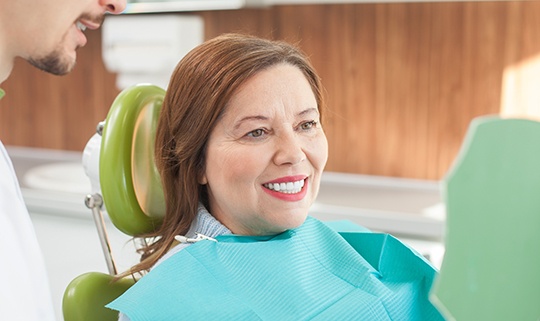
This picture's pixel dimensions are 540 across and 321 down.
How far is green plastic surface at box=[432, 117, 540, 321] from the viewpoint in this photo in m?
0.52

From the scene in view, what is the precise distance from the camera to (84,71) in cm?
338

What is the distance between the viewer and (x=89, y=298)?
129 centimetres

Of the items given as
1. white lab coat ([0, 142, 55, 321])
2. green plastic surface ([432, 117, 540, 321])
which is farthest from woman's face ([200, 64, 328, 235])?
green plastic surface ([432, 117, 540, 321])

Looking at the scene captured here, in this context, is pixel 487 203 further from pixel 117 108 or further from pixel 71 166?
pixel 71 166

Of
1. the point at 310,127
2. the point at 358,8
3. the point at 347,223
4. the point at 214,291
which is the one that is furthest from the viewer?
the point at 358,8

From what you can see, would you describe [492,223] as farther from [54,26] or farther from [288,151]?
[54,26]

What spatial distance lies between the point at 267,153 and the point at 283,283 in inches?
8.0

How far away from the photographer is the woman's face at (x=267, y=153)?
3.84 feet

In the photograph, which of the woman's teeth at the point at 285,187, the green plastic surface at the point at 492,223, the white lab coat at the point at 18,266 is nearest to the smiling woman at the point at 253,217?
the woman's teeth at the point at 285,187

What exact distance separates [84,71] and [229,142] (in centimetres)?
236

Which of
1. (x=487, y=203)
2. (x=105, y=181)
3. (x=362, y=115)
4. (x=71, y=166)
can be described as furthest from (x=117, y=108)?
(x=71, y=166)

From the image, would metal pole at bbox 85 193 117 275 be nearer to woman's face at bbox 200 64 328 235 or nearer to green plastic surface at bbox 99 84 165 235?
green plastic surface at bbox 99 84 165 235

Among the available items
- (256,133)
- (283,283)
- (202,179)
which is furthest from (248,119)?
(283,283)

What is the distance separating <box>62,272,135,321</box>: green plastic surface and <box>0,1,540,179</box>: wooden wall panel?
4.53 ft
